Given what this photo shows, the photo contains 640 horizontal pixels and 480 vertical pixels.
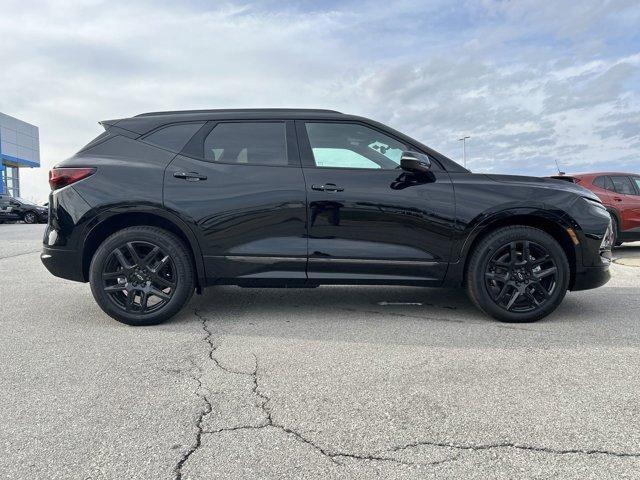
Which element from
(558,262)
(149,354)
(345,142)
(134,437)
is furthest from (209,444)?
(558,262)

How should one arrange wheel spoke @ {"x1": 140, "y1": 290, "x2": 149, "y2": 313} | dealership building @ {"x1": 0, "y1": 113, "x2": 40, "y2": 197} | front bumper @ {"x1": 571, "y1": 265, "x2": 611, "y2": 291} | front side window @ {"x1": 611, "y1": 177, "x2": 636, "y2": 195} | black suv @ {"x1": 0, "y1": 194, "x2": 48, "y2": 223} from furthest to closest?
dealership building @ {"x1": 0, "y1": 113, "x2": 40, "y2": 197} → black suv @ {"x1": 0, "y1": 194, "x2": 48, "y2": 223} → front side window @ {"x1": 611, "y1": 177, "x2": 636, "y2": 195} → front bumper @ {"x1": 571, "y1": 265, "x2": 611, "y2": 291} → wheel spoke @ {"x1": 140, "y1": 290, "x2": 149, "y2": 313}

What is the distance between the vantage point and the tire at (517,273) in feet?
13.0

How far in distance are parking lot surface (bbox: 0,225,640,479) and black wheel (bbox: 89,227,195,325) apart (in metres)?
0.16

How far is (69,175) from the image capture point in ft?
12.9

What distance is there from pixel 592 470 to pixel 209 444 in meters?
1.55

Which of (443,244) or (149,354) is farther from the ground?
(443,244)

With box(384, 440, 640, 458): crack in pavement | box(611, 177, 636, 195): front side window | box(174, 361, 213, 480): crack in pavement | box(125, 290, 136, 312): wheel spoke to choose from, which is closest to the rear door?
box(125, 290, 136, 312): wheel spoke

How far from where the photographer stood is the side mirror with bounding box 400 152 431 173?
12.5ft

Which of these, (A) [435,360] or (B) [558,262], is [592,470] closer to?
(A) [435,360]

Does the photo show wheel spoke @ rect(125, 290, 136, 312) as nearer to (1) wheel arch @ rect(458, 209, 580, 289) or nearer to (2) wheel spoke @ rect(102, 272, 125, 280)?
(2) wheel spoke @ rect(102, 272, 125, 280)

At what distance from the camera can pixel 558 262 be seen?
13.0ft

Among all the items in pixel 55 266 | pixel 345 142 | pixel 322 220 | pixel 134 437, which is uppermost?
Result: pixel 345 142

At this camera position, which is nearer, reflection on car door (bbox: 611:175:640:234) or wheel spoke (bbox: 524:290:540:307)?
wheel spoke (bbox: 524:290:540:307)

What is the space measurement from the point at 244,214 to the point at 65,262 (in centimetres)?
152
